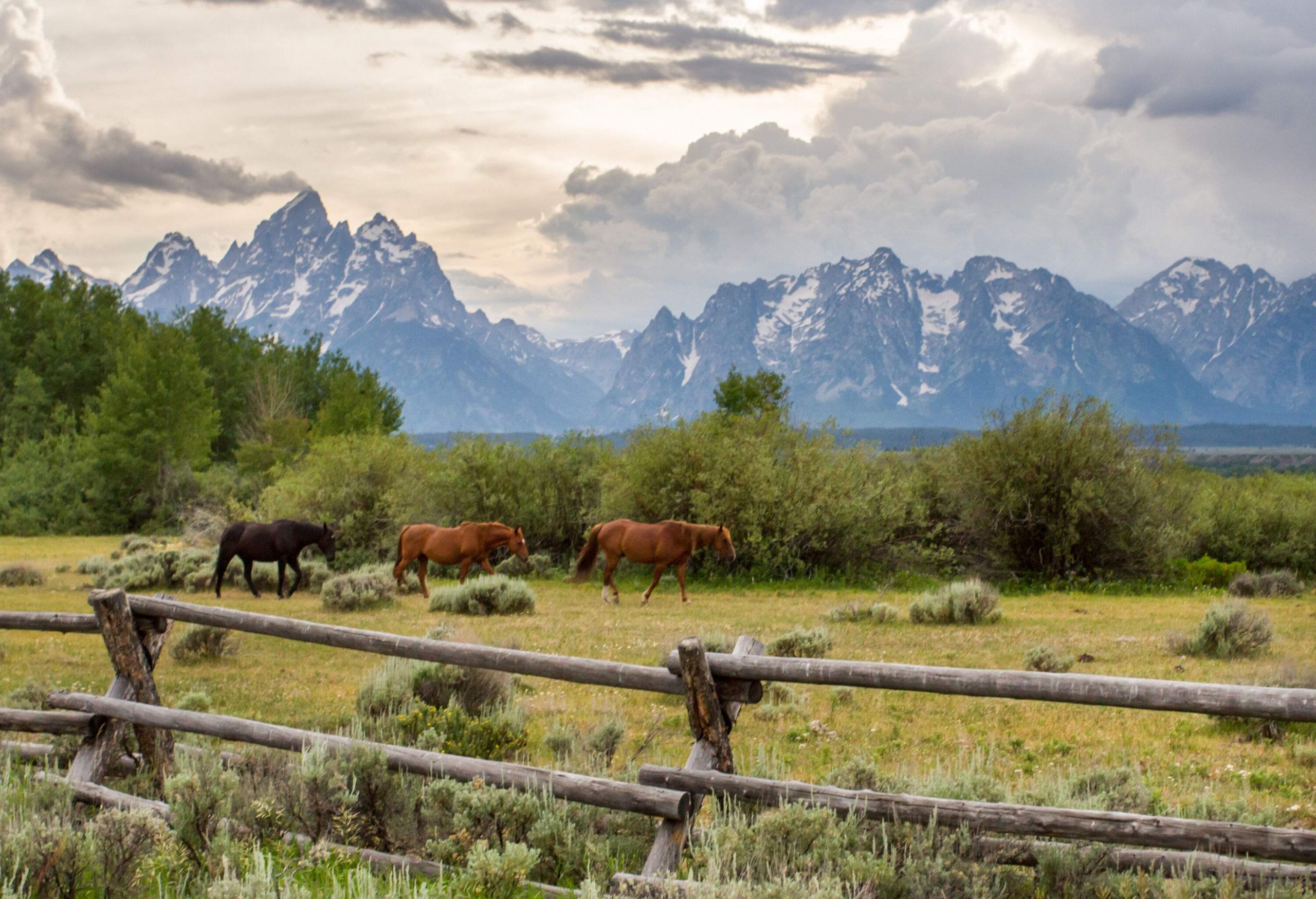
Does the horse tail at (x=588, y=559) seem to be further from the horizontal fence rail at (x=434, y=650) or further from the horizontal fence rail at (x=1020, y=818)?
the horizontal fence rail at (x=1020, y=818)

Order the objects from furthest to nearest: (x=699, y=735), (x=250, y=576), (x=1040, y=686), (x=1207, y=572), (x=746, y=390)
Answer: (x=746, y=390), (x=1207, y=572), (x=250, y=576), (x=699, y=735), (x=1040, y=686)

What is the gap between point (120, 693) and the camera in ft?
20.4

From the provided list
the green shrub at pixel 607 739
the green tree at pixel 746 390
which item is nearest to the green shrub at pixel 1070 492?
the green shrub at pixel 607 739

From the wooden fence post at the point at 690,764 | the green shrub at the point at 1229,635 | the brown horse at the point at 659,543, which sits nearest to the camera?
the wooden fence post at the point at 690,764

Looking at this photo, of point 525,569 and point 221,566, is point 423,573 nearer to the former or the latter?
point 221,566

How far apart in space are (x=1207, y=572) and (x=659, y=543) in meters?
14.5

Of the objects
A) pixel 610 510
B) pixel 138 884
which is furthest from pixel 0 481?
pixel 138 884

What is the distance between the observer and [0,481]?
46281 millimetres

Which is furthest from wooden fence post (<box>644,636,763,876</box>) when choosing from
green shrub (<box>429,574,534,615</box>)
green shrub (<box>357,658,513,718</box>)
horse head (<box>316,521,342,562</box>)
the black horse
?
horse head (<box>316,521,342,562</box>)

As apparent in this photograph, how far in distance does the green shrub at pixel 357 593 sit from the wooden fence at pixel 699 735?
33.4 ft

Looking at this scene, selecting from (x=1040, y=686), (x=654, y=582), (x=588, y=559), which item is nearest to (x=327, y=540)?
(x=588, y=559)

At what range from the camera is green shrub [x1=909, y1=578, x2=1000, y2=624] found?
51.8 ft

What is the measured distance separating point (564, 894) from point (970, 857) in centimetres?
185

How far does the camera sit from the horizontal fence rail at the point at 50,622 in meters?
6.41
